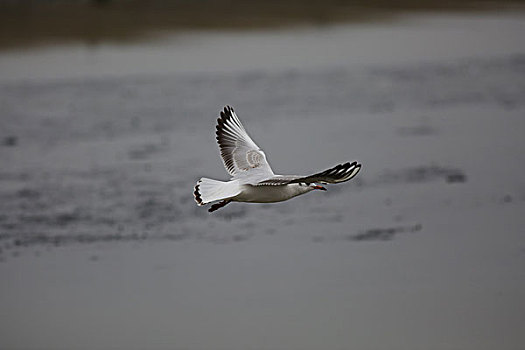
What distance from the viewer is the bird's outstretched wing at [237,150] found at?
9695 mm

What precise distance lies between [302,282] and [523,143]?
6015 mm

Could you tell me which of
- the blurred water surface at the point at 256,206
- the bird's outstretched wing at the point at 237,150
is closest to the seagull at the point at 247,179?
the bird's outstretched wing at the point at 237,150

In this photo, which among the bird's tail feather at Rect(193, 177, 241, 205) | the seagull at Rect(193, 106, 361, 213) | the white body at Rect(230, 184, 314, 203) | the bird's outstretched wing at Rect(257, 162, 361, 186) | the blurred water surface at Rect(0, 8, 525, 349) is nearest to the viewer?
the bird's outstretched wing at Rect(257, 162, 361, 186)

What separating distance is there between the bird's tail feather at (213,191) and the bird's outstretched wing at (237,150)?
0.46 metres

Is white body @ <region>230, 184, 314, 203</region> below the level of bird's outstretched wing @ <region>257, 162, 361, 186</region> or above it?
above

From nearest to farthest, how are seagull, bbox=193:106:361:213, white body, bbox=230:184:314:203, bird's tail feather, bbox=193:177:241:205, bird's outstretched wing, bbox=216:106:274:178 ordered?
seagull, bbox=193:106:361:213
bird's tail feather, bbox=193:177:241:205
white body, bbox=230:184:314:203
bird's outstretched wing, bbox=216:106:274:178

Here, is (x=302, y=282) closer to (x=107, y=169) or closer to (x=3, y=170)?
(x=107, y=169)

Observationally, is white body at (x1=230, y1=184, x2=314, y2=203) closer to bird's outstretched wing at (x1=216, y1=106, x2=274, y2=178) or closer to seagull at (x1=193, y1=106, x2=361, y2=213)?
seagull at (x1=193, y1=106, x2=361, y2=213)

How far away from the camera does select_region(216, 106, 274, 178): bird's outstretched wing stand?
31.8 ft

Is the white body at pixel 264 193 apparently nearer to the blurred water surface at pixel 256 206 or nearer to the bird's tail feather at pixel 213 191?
the bird's tail feather at pixel 213 191

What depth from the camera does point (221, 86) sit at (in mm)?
21703

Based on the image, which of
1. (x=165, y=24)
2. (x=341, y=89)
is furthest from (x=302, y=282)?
(x=165, y=24)

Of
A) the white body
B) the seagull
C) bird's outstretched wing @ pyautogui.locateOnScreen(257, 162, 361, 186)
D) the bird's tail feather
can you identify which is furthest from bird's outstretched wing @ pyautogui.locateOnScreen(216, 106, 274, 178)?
bird's outstretched wing @ pyautogui.locateOnScreen(257, 162, 361, 186)

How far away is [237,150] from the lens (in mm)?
10094
